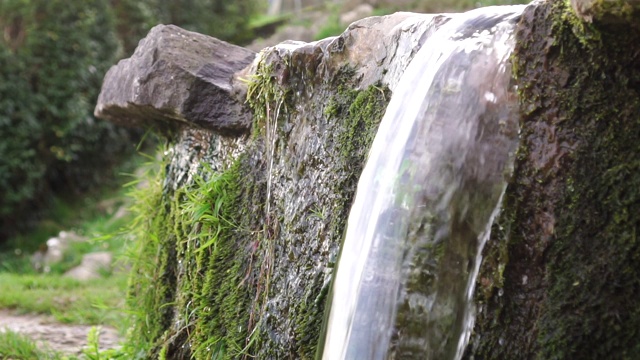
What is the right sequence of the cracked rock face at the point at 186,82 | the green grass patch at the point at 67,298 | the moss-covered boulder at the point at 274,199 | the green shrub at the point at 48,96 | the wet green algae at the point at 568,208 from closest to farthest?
the wet green algae at the point at 568,208
the moss-covered boulder at the point at 274,199
the cracked rock face at the point at 186,82
the green grass patch at the point at 67,298
the green shrub at the point at 48,96

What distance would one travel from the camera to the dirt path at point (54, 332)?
161 inches

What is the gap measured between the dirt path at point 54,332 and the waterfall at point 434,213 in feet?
8.76

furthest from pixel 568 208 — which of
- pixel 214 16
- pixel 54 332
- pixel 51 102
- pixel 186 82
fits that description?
pixel 214 16

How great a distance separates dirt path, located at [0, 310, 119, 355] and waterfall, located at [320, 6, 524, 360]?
8.76 ft

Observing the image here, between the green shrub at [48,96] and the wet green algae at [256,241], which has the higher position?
the green shrub at [48,96]

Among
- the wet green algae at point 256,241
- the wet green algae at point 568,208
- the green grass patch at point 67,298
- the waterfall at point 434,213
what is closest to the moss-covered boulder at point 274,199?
the wet green algae at point 256,241

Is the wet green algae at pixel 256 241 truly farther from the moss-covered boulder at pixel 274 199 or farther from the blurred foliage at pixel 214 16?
the blurred foliage at pixel 214 16

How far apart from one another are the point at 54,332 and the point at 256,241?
248cm

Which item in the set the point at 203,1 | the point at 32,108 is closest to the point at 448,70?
the point at 32,108

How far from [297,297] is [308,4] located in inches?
625

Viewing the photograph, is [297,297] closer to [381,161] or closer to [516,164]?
[381,161]

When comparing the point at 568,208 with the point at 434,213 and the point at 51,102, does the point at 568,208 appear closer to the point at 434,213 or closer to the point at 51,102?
the point at 434,213

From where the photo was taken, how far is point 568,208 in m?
1.60

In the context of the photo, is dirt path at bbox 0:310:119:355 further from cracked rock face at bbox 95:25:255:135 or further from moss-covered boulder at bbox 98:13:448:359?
cracked rock face at bbox 95:25:255:135
